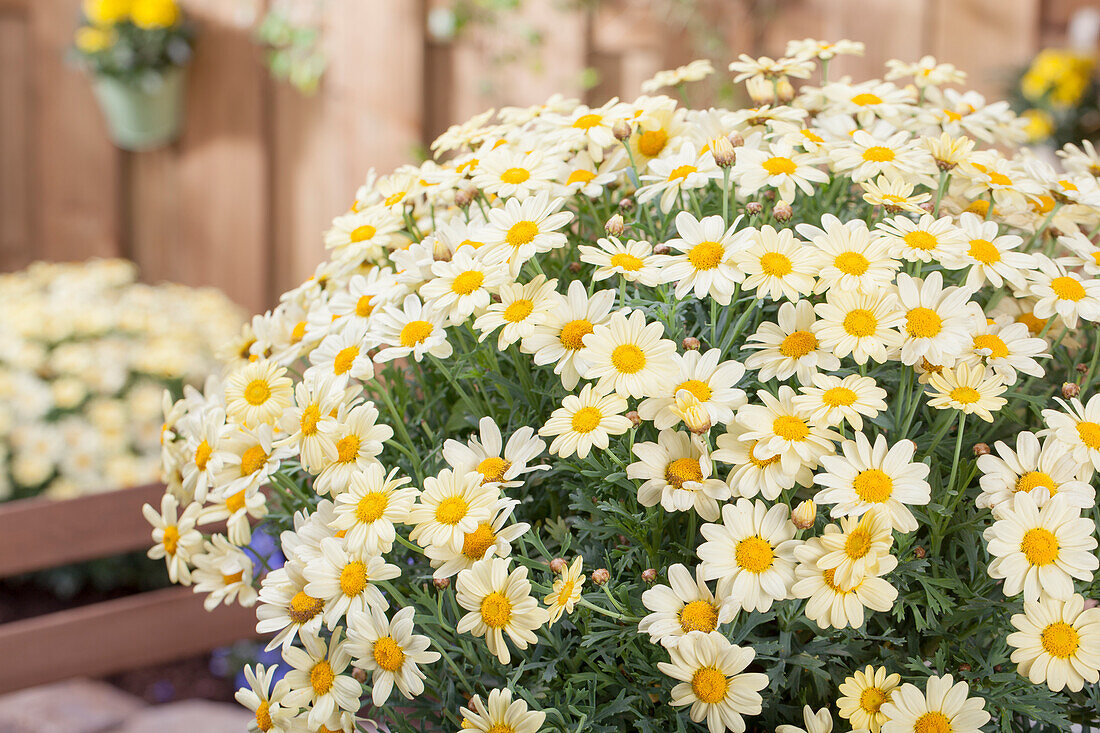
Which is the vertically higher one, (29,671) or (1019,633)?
(1019,633)

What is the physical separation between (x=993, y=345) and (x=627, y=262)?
6.8 inches

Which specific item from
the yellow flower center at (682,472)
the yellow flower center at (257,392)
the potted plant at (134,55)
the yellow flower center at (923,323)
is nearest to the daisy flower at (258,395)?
the yellow flower center at (257,392)

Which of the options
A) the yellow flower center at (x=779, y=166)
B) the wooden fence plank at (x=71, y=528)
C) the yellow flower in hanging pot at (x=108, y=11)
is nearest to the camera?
the yellow flower center at (x=779, y=166)

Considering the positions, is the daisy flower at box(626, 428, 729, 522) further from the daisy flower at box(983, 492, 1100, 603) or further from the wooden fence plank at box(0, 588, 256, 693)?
the wooden fence plank at box(0, 588, 256, 693)

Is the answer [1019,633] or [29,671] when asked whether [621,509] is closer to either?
[1019,633]

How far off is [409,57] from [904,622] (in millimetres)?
2063

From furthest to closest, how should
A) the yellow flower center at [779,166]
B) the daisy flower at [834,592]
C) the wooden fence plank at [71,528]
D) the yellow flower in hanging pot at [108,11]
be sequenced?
the yellow flower in hanging pot at [108,11] < the wooden fence plank at [71,528] < the yellow flower center at [779,166] < the daisy flower at [834,592]

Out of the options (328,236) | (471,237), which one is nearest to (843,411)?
(471,237)

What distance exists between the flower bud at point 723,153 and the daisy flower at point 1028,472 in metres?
0.18

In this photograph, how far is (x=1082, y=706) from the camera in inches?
18.5

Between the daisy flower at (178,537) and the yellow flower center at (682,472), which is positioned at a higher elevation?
the yellow flower center at (682,472)

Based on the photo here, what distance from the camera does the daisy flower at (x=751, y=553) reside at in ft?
1.23

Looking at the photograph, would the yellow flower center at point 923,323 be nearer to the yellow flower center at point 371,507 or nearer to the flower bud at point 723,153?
the flower bud at point 723,153

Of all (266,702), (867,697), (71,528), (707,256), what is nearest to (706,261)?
(707,256)
